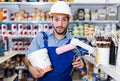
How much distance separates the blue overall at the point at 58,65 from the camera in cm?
250

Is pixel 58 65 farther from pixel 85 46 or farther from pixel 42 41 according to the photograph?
pixel 85 46

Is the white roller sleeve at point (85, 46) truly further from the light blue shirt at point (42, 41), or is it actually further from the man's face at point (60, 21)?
the light blue shirt at point (42, 41)

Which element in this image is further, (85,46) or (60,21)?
(60,21)

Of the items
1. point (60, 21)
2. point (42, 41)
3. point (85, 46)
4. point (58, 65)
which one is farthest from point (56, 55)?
point (85, 46)

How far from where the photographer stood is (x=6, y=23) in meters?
5.24

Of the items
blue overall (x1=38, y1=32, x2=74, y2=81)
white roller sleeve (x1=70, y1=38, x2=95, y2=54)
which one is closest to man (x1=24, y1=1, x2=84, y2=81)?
blue overall (x1=38, y1=32, x2=74, y2=81)

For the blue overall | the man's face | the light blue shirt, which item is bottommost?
the blue overall

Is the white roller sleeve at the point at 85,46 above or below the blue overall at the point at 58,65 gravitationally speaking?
above

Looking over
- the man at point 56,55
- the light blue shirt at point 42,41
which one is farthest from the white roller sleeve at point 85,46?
the light blue shirt at point 42,41

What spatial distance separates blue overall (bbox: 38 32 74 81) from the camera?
2500 millimetres

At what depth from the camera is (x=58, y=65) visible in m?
2.52

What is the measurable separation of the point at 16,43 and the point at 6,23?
0.60 m

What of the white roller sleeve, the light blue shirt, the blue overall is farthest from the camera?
the light blue shirt

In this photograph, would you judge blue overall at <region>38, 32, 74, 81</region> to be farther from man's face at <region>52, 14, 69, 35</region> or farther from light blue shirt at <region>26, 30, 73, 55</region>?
man's face at <region>52, 14, 69, 35</region>
